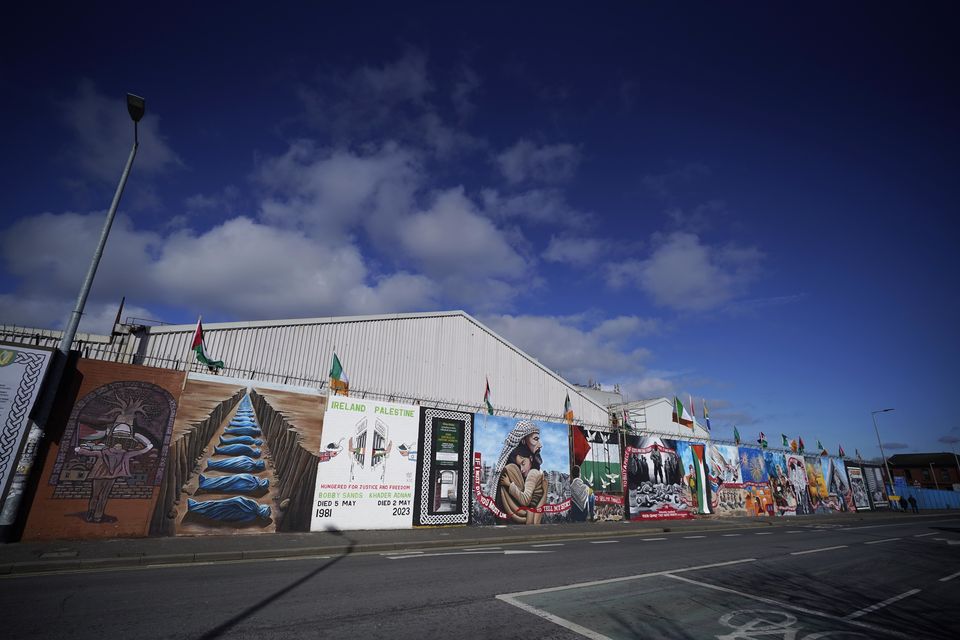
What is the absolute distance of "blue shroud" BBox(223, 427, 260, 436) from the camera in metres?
14.4

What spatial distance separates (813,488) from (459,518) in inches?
1436

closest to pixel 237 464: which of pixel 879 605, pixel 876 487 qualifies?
pixel 879 605

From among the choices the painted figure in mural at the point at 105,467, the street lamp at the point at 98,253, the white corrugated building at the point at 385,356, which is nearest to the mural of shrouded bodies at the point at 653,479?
the white corrugated building at the point at 385,356

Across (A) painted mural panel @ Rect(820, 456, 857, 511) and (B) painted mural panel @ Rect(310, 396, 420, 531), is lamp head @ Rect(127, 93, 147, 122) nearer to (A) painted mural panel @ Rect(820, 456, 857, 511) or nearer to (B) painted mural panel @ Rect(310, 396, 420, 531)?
(B) painted mural panel @ Rect(310, 396, 420, 531)

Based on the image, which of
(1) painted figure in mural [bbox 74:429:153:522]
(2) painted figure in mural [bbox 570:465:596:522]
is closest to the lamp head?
(1) painted figure in mural [bbox 74:429:153:522]

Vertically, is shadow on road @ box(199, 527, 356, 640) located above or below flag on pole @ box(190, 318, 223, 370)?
below

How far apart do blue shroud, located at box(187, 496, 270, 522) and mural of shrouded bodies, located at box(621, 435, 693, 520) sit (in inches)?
762

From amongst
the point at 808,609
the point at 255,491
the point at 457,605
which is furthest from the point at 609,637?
the point at 255,491

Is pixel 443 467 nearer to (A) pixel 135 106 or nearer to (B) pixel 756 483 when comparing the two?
(A) pixel 135 106

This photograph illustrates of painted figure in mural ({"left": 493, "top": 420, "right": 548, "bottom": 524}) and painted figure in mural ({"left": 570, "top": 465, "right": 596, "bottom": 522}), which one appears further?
painted figure in mural ({"left": 570, "top": 465, "right": 596, "bottom": 522})

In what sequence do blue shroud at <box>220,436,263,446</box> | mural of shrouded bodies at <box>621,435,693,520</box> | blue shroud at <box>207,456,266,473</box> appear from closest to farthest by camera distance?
blue shroud at <box>207,456,266,473</box> < blue shroud at <box>220,436,263,446</box> < mural of shrouded bodies at <box>621,435,693,520</box>

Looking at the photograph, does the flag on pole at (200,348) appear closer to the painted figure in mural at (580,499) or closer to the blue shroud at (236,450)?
the blue shroud at (236,450)

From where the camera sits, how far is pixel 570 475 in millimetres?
22844

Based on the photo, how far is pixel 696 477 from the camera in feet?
95.0
